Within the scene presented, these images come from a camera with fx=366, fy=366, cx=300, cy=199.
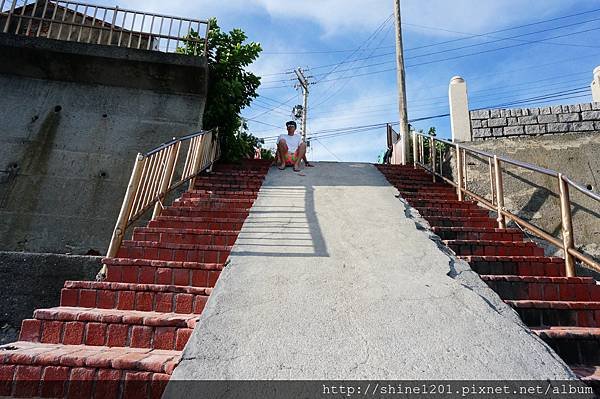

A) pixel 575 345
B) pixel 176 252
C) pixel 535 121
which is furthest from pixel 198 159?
pixel 535 121

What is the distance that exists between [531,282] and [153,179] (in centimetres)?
387

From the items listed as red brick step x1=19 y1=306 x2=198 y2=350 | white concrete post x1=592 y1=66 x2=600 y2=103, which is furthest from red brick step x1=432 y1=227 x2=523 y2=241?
white concrete post x1=592 y1=66 x2=600 y2=103

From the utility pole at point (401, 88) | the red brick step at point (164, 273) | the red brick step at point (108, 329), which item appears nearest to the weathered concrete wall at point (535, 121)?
the utility pole at point (401, 88)

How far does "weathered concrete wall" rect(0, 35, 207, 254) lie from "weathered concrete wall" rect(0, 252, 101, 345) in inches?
70.7

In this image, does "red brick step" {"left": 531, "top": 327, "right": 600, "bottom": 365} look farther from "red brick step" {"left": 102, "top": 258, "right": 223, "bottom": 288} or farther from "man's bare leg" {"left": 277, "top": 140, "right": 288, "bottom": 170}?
"man's bare leg" {"left": 277, "top": 140, "right": 288, "bottom": 170}

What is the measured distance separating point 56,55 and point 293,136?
4374 millimetres

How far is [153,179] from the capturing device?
4.21m

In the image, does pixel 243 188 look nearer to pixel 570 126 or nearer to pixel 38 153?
pixel 38 153

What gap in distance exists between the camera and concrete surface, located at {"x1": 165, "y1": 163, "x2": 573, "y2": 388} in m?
1.77

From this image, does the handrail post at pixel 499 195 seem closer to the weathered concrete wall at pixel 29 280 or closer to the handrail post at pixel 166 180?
the handrail post at pixel 166 180

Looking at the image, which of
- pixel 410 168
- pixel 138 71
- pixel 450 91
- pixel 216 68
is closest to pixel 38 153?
pixel 138 71

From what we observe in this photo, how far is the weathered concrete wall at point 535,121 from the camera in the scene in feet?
20.4

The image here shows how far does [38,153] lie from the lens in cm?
603

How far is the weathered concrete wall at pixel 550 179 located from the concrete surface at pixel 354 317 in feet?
9.79
